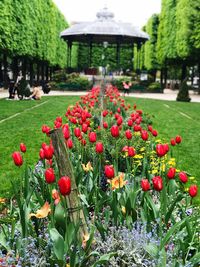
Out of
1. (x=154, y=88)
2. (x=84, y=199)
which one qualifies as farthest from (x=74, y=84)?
(x=84, y=199)

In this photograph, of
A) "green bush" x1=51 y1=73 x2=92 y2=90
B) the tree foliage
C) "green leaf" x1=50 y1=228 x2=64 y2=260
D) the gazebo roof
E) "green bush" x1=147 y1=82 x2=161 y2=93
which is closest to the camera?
"green leaf" x1=50 y1=228 x2=64 y2=260

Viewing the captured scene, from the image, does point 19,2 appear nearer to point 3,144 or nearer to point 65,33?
point 65,33

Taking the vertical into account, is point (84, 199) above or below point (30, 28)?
below

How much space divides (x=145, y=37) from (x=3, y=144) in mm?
32428

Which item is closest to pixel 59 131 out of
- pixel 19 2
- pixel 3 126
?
pixel 3 126

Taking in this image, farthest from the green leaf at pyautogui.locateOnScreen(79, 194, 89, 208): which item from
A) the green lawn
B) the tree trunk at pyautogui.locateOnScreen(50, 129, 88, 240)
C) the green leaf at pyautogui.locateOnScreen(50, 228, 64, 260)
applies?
the green lawn

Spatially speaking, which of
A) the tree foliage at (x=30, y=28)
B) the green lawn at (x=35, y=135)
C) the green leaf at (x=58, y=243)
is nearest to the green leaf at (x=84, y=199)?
the green leaf at (x=58, y=243)

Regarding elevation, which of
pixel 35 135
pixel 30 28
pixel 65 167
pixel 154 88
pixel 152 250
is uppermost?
pixel 30 28

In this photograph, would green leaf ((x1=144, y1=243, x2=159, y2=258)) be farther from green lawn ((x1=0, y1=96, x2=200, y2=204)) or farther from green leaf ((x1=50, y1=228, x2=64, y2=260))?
green lawn ((x1=0, y1=96, x2=200, y2=204))

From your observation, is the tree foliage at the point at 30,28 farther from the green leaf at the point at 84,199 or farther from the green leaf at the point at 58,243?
the green leaf at the point at 58,243

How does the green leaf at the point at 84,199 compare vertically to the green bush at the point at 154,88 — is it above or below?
above

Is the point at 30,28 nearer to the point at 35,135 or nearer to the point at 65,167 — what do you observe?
the point at 35,135

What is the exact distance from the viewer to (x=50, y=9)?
47.7 metres

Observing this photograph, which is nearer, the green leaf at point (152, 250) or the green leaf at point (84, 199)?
the green leaf at point (152, 250)
